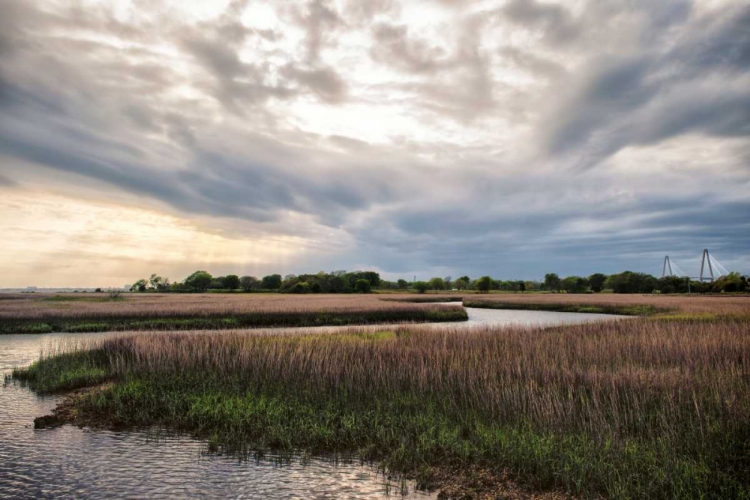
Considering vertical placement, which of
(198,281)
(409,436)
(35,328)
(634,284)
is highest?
(198,281)

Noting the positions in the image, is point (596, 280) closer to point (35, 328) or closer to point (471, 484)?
point (35, 328)

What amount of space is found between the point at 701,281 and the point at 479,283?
65889mm

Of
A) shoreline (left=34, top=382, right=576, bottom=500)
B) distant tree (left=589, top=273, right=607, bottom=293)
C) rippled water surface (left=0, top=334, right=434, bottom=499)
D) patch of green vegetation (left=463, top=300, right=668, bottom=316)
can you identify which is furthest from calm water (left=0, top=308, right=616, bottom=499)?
distant tree (left=589, top=273, right=607, bottom=293)

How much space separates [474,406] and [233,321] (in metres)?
29.8

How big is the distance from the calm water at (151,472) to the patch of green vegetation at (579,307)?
45577 mm

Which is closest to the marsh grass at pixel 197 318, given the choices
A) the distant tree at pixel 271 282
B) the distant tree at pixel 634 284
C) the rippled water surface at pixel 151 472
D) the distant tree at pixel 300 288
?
the rippled water surface at pixel 151 472

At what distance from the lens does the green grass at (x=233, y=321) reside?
3112 centimetres

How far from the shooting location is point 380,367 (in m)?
11.5

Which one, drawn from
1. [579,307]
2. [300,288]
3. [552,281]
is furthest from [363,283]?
[552,281]

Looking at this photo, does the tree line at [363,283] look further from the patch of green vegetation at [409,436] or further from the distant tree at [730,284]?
the patch of green vegetation at [409,436]

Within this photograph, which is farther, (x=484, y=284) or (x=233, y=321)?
(x=484, y=284)

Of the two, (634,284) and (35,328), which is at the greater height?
(634,284)

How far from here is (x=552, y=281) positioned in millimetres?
195250

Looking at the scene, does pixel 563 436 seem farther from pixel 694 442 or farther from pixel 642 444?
pixel 694 442
